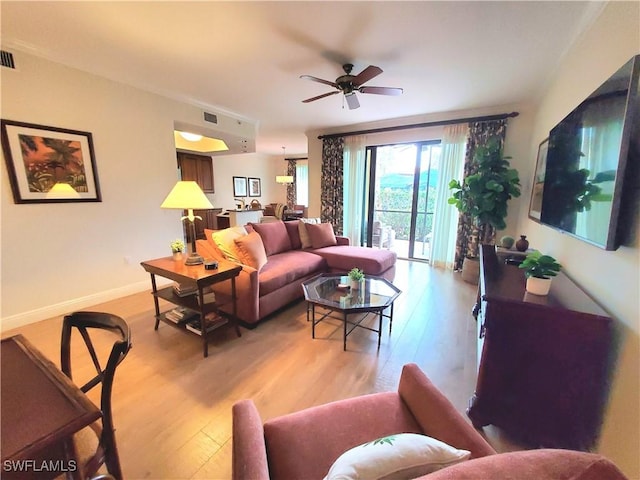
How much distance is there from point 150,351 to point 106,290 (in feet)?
4.93

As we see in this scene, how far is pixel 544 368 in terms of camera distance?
4.16ft

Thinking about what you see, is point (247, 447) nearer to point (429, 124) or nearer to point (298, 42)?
point (298, 42)

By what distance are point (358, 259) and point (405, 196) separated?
2380mm

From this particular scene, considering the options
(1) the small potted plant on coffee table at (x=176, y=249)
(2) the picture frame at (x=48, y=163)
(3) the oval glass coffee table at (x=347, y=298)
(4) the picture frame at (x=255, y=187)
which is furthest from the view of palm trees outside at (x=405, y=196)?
(4) the picture frame at (x=255, y=187)

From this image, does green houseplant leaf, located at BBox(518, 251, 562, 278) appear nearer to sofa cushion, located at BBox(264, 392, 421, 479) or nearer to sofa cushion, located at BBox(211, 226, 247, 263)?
sofa cushion, located at BBox(264, 392, 421, 479)

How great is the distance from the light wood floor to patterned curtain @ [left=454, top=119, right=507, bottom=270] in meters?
1.65

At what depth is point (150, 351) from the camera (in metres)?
2.14

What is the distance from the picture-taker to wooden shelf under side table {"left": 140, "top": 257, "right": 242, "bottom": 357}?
2.04 meters

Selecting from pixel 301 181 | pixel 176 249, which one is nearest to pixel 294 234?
pixel 176 249

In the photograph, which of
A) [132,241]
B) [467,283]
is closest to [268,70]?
[132,241]

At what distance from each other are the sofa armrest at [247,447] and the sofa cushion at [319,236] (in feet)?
9.69

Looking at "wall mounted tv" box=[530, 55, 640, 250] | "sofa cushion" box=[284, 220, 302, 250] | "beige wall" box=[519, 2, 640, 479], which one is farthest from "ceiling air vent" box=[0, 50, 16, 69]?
"beige wall" box=[519, 2, 640, 479]

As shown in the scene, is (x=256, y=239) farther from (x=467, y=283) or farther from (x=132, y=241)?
(x=467, y=283)

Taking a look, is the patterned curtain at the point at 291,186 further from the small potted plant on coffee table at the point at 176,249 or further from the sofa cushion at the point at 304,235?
the small potted plant on coffee table at the point at 176,249
